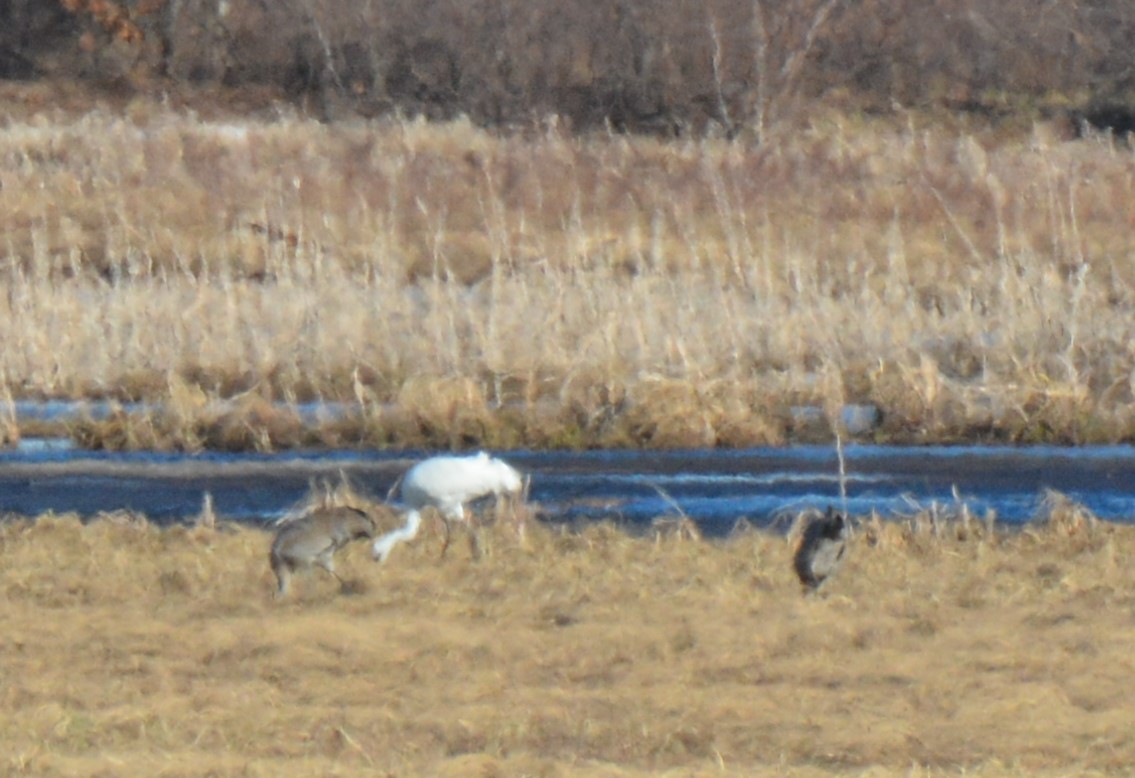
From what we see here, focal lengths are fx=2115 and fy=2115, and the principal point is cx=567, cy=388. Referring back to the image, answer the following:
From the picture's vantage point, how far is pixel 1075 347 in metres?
13.0

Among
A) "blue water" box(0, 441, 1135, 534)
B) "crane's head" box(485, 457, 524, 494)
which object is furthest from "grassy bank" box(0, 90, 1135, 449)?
"crane's head" box(485, 457, 524, 494)

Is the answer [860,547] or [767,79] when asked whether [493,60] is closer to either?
[767,79]

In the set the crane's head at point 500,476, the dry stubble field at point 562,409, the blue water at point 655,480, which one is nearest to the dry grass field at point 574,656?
the dry stubble field at point 562,409

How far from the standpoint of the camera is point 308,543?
757 centimetres

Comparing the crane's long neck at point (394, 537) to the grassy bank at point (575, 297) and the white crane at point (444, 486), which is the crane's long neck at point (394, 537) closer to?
the white crane at point (444, 486)

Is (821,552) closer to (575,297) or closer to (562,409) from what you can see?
(562,409)

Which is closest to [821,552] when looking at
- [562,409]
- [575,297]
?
[562,409]

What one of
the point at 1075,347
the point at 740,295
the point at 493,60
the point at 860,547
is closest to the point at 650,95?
the point at 493,60

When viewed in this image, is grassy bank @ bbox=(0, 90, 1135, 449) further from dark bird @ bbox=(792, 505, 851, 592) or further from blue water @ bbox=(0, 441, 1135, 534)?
dark bird @ bbox=(792, 505, 851, 592)

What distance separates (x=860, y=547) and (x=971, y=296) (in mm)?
7532

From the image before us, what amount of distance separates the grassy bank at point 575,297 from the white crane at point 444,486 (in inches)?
161

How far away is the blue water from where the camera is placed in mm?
10117

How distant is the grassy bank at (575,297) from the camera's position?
12438 millimetres

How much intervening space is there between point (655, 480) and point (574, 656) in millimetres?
4478
